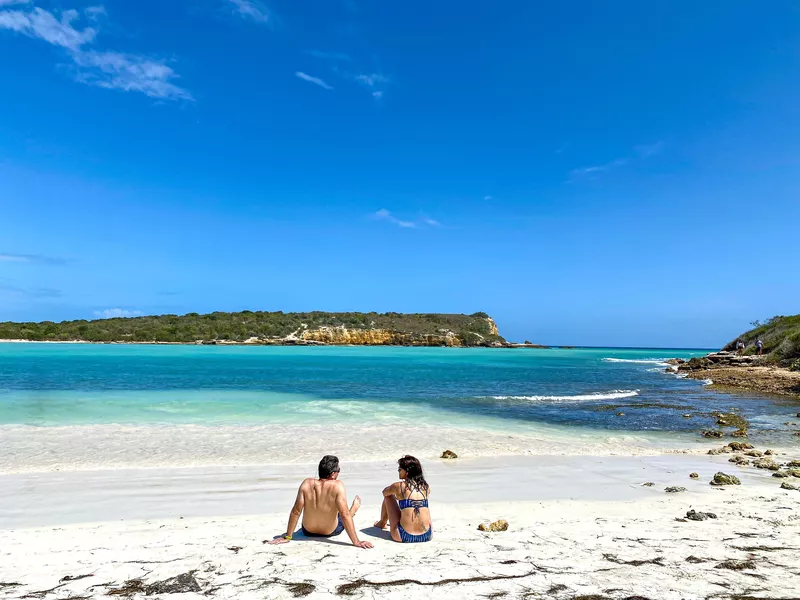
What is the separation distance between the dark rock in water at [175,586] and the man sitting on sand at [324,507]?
1.25 meters

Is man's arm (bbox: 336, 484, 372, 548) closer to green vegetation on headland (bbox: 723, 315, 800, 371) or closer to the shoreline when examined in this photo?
the shoreline

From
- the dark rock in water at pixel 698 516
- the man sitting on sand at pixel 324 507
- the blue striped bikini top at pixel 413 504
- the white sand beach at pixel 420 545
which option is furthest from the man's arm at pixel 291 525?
the dark rock in water at pixel 698 516

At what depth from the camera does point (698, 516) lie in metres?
6.25

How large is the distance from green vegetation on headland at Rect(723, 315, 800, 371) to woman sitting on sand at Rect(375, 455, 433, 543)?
3200 centimetres

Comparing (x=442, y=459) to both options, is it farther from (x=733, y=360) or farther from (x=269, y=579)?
(x=733, y=360)

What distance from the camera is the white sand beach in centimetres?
417

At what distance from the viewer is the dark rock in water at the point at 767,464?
9.41 m

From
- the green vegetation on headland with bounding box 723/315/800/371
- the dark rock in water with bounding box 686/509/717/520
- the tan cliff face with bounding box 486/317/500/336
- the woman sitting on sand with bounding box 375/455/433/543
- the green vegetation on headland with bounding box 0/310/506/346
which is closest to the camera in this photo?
the woman sitting on sand with bounding box 375/455/433/543

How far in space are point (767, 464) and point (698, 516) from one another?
4.85m

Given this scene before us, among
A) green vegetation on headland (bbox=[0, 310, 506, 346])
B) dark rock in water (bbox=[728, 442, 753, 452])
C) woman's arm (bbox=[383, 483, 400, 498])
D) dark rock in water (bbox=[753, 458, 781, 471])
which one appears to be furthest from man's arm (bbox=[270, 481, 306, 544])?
green vegetation on headland (bbox=[0, 310, 506, 346])

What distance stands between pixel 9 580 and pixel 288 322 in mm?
105215

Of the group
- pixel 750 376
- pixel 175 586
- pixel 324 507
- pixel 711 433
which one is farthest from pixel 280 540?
pixel 750 376

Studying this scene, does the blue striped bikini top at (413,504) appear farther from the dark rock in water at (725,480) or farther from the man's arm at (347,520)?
the dark rock in water at (725,480)

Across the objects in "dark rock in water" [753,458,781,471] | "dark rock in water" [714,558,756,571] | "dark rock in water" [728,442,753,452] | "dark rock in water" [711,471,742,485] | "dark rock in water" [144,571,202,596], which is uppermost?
"dark rock in water" [714,558,756,571]
